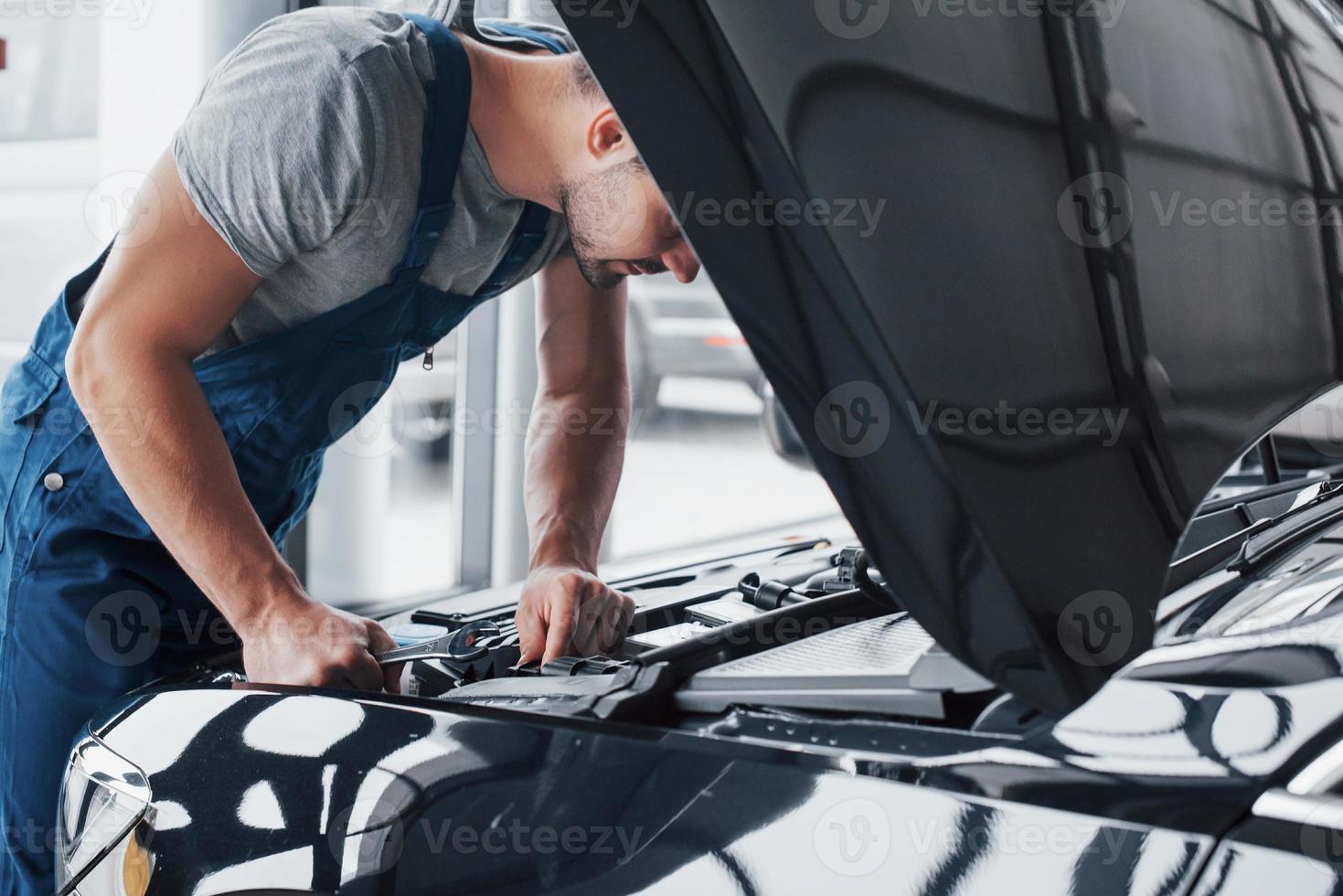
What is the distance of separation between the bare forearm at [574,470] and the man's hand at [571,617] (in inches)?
8.8

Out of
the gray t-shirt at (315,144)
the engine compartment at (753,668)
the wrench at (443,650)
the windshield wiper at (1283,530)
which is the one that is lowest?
the wrench at (443,650)

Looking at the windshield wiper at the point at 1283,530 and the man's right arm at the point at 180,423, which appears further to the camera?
the man's right arm at the point at 180,423

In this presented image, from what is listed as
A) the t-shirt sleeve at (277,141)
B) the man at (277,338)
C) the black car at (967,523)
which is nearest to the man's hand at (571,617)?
the man at (277,338)

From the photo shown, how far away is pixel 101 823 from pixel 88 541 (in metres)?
0.47

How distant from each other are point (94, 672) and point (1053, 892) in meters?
1.14

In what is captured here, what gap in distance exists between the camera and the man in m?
1.11

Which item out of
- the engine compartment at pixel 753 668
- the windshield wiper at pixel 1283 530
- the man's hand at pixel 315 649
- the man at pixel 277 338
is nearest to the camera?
the engine compartment at pixel 753 668

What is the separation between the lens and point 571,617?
112 centimetres

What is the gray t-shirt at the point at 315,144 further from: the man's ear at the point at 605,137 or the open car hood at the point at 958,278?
the open car hood at the point at 958,278

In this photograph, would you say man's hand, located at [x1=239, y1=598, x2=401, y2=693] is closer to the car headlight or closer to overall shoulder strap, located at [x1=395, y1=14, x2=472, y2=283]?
the car headlight

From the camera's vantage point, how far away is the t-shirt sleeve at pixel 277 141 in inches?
44.5

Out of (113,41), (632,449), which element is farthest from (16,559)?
(632,449)

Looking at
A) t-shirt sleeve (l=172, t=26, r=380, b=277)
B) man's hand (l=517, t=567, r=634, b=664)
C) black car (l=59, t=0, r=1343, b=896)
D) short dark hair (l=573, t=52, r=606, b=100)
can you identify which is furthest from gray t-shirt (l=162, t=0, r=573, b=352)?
black car (l=59, t=0, r=1343, b=896)

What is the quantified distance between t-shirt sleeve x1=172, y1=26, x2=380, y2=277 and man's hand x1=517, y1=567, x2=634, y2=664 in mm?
450
